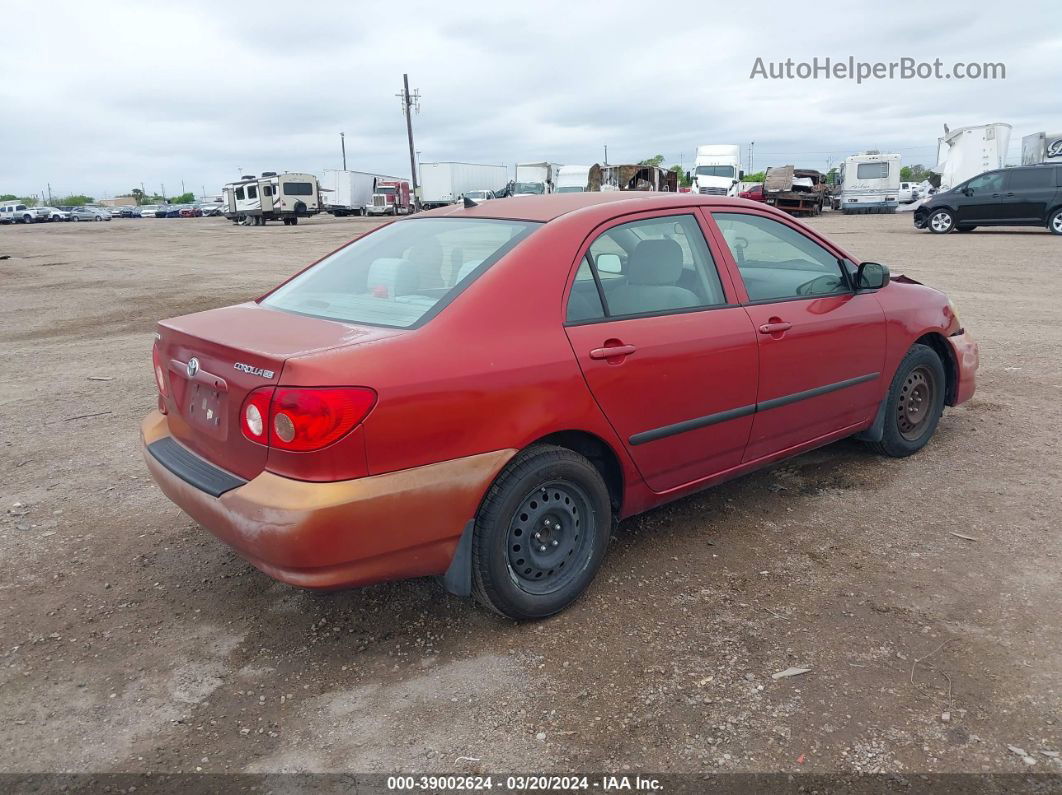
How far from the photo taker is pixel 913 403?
15.3ft

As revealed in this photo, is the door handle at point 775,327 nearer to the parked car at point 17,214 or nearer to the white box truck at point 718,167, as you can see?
the white box truck at point 718,167

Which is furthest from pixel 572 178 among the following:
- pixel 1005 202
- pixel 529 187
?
pixel 1005 202

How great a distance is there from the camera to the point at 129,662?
2.86 metres

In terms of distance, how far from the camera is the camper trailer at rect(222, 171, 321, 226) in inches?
1716

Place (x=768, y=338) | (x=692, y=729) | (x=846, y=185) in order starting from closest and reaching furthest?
(x=692, y=729), (x=768, y=338), (x=846, y=185)

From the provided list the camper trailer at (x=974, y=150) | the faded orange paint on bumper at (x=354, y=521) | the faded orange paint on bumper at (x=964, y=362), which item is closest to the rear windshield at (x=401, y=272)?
the faded orange paint on bumper at (x=354, y=521)

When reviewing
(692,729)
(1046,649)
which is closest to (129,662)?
(692,729)

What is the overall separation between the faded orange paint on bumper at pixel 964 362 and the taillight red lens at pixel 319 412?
3.74 m

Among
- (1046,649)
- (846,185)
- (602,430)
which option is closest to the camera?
(1046,649)

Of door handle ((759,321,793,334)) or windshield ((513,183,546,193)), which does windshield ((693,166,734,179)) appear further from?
door handle ((759,321,793,334))

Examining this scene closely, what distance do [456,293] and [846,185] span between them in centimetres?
3674

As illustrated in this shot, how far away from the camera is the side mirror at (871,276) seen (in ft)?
13.5

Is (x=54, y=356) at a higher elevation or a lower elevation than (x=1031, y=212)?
lower

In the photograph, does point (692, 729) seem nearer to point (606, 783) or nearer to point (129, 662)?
point (606, 783)
